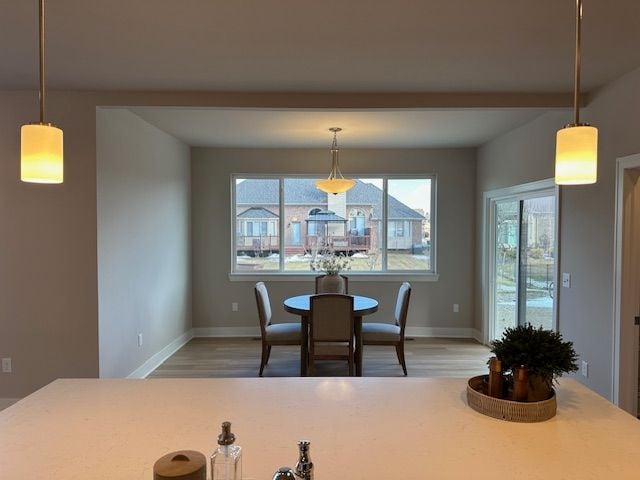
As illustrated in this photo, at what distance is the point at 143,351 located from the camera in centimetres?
440

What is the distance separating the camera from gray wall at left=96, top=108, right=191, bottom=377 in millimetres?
3648

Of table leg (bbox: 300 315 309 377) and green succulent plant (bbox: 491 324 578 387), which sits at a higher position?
green succulent plant (bbox: 491 324 578 387)

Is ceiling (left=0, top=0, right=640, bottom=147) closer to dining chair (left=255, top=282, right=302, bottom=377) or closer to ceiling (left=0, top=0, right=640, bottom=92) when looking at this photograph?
ceiling (left=0, top=0, right=640, bottom=92)

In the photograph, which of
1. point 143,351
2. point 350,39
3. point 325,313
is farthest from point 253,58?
point 143,351

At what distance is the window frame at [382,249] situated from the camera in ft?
19.9

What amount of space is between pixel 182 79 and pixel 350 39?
1370 mm

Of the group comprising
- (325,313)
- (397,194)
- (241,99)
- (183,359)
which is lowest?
(183,359)

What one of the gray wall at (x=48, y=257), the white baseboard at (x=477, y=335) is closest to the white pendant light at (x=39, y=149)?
the gray wall at (x=48, y=257)

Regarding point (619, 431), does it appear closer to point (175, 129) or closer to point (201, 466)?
point (201, 466)

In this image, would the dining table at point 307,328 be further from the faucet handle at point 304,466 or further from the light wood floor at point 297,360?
the faucet handle at point 304,466

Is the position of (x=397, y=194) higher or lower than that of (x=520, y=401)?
higher

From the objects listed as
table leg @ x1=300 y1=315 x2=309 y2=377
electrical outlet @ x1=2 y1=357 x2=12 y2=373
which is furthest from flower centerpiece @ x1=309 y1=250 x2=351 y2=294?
electrical outlet @ x1=2 y1=357 x2=12 y2=373

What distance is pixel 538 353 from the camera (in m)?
1.35

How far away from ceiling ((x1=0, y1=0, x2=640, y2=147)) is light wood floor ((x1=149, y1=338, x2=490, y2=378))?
2.77 meters
